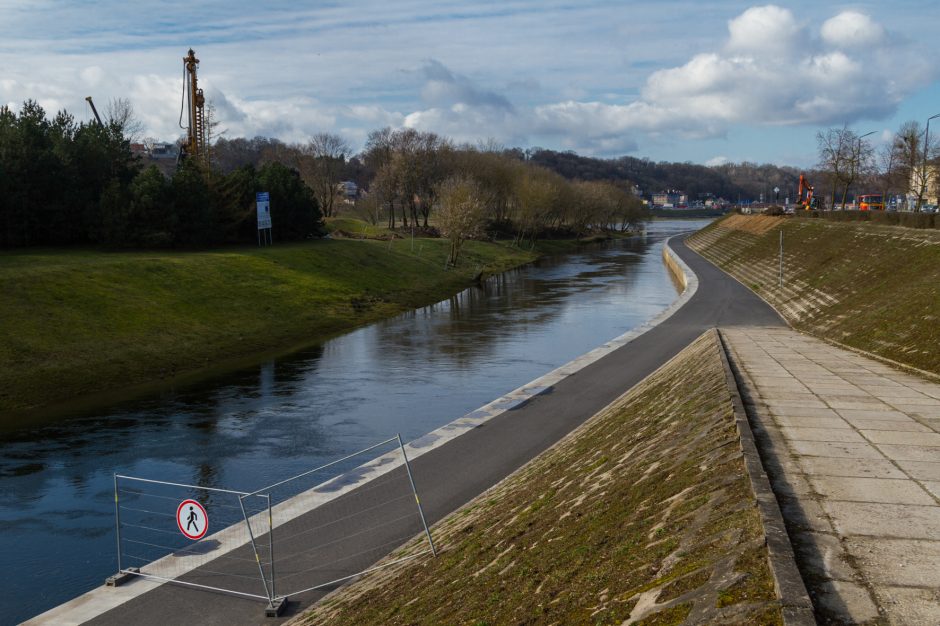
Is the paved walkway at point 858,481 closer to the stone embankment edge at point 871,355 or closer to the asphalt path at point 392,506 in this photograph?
the stone embankment edge at point 871,355

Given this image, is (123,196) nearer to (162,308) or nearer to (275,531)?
(162,308)

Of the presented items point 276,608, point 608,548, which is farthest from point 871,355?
point 276,608

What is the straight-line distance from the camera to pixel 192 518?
14.5 metres

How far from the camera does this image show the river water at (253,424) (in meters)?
17.2

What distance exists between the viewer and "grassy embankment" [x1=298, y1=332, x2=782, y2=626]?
845cm

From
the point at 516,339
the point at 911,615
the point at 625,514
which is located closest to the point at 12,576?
the point at 625,514

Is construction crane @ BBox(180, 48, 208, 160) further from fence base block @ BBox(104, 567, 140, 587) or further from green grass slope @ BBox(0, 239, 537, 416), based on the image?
fence base block @ BBox(104, 567, 140, 587)

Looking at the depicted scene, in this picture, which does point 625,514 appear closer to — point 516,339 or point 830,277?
point 516,339

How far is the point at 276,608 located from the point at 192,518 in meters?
2.55

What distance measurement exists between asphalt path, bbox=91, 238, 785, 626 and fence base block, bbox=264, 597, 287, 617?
0.34 ft

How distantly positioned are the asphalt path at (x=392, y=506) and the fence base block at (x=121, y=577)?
825mm

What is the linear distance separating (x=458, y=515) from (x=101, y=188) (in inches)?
2023

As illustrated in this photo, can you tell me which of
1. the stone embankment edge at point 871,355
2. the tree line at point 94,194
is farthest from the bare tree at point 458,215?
the stone embankment edge at point 871,355

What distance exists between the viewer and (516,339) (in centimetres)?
4431
